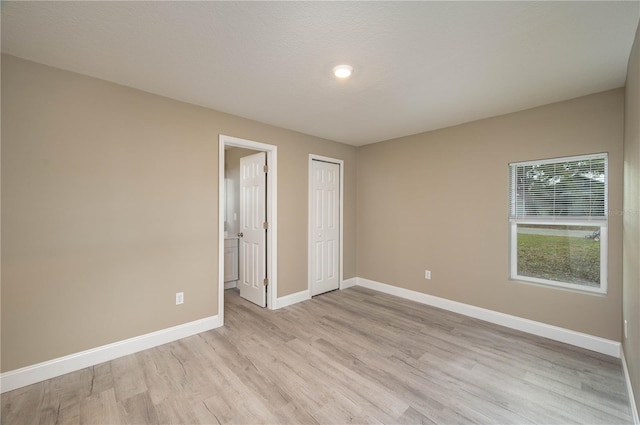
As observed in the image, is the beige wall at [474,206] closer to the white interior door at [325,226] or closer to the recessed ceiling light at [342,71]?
the white interior door at [325,226]

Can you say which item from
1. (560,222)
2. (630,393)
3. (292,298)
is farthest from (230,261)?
(630,393)

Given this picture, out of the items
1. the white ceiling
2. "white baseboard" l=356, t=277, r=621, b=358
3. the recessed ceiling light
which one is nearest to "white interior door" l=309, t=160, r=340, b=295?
"white baseboard" l=356, t=277, r=621, b=358

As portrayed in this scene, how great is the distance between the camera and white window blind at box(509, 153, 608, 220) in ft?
8.70

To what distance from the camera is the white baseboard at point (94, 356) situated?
2033 mm

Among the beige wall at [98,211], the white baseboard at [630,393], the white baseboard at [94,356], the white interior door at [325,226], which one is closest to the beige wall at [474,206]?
the white baseboard at [630,393]

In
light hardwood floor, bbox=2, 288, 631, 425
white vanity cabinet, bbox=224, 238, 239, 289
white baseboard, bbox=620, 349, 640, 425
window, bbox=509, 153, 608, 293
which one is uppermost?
window, bbox=509, 153, 608, 293

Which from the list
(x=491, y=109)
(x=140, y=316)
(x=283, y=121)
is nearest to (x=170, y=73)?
(x=283, y=121)

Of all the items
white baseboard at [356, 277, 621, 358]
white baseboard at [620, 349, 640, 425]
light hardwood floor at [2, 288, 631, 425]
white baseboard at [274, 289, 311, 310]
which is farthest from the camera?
white baseboard at [274, 289, 311, 310]

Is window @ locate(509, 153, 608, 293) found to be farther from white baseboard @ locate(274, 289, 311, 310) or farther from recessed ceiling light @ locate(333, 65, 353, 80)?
white baseboard @ locate(274, 289, 311, 310)

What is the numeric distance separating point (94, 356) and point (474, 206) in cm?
438

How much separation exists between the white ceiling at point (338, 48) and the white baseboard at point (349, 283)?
3015 millimetres

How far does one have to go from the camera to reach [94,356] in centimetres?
234

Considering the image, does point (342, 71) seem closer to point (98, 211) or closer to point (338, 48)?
point (338, 48)

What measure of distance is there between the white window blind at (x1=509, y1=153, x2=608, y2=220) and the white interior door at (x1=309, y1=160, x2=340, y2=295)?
2.49 m
